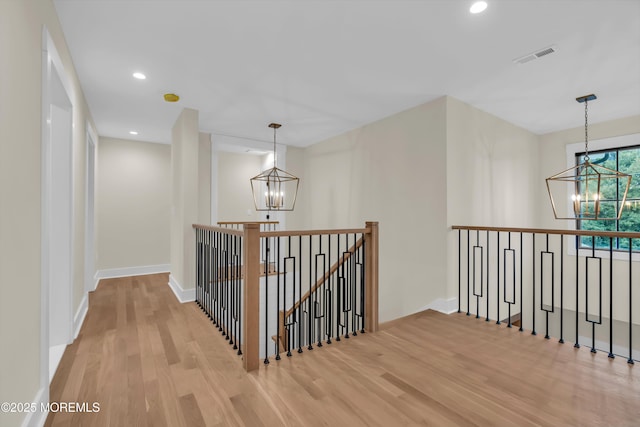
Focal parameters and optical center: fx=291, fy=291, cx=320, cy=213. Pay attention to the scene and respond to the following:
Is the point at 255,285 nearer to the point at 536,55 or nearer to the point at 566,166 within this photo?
the point at 536,55

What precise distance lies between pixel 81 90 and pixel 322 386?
3.89m

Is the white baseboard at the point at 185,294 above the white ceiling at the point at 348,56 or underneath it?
underneath

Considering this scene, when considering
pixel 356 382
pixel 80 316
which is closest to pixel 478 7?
pixel 356 382

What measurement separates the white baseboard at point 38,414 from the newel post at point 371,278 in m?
2.35

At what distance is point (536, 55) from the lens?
2564 mm

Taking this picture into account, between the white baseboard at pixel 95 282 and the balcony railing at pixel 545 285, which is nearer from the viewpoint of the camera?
the balcony railing at pixel 545 285

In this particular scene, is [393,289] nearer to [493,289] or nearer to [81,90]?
[493,289]

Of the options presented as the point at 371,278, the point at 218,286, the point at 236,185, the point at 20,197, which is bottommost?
the point at 218,286

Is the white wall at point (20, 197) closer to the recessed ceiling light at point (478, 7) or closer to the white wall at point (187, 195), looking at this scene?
the white wall at point (187, 195)

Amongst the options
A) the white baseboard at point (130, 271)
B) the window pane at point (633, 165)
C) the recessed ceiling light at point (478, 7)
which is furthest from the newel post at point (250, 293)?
the window pane at point (633, 165)

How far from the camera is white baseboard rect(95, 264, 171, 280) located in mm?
5109

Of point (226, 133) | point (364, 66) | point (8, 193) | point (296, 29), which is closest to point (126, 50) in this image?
point (296, 29)

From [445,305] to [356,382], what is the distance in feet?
6.12

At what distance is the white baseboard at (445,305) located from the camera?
11.1 feet
